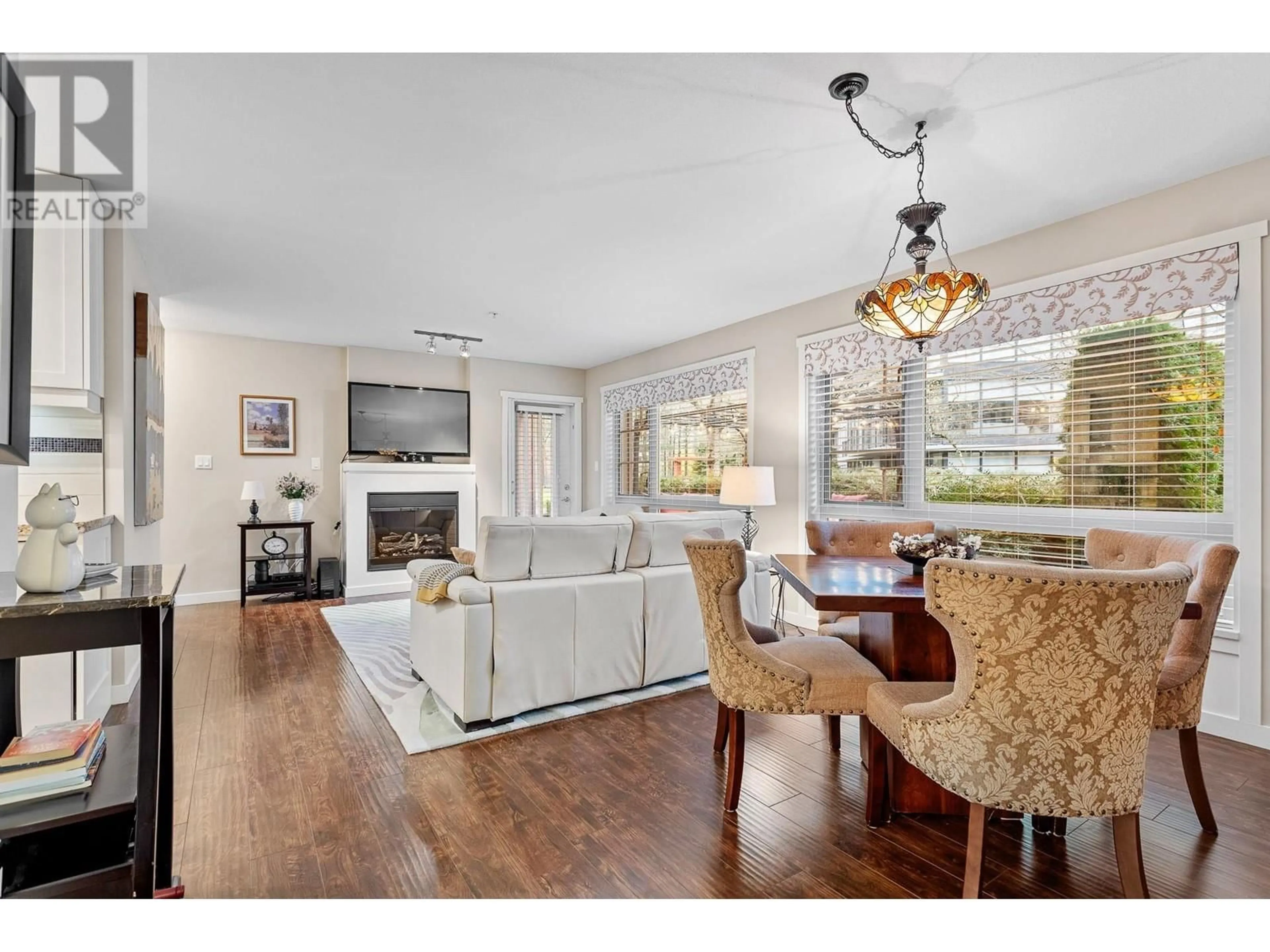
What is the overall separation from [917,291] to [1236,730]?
7.81 ft

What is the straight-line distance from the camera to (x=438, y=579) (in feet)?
9.23

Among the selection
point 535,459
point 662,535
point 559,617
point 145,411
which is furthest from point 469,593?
point 535,459

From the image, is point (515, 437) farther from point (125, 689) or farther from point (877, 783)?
point (877, 783)

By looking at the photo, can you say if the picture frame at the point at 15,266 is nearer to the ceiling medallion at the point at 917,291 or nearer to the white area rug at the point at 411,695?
the white area rug at the point at 411,695

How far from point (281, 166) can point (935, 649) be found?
3.16 m

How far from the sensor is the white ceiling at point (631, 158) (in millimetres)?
1952

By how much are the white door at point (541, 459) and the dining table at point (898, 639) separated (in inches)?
203

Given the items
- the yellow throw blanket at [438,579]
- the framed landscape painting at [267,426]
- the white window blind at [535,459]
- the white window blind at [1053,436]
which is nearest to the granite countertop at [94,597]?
the yellow throw blanket at [438,579]

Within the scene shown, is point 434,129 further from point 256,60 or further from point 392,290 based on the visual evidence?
point 392,290

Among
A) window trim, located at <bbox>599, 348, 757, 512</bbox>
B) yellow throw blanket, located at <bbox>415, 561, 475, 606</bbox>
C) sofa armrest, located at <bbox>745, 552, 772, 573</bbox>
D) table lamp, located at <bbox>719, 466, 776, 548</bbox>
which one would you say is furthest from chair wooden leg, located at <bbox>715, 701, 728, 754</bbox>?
window trim, located at <bbox>599, 348, 757, 512</bbox>

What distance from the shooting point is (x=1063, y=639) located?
51.2 inches

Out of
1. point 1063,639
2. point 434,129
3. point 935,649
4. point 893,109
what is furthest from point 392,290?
point 1063,639

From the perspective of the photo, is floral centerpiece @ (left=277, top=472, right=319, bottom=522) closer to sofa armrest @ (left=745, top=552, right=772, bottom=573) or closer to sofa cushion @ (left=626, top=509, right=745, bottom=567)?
sofa cushion @ (left=626, top=509, right=745, bottom=567)

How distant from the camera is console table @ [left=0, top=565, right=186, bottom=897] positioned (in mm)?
1196
